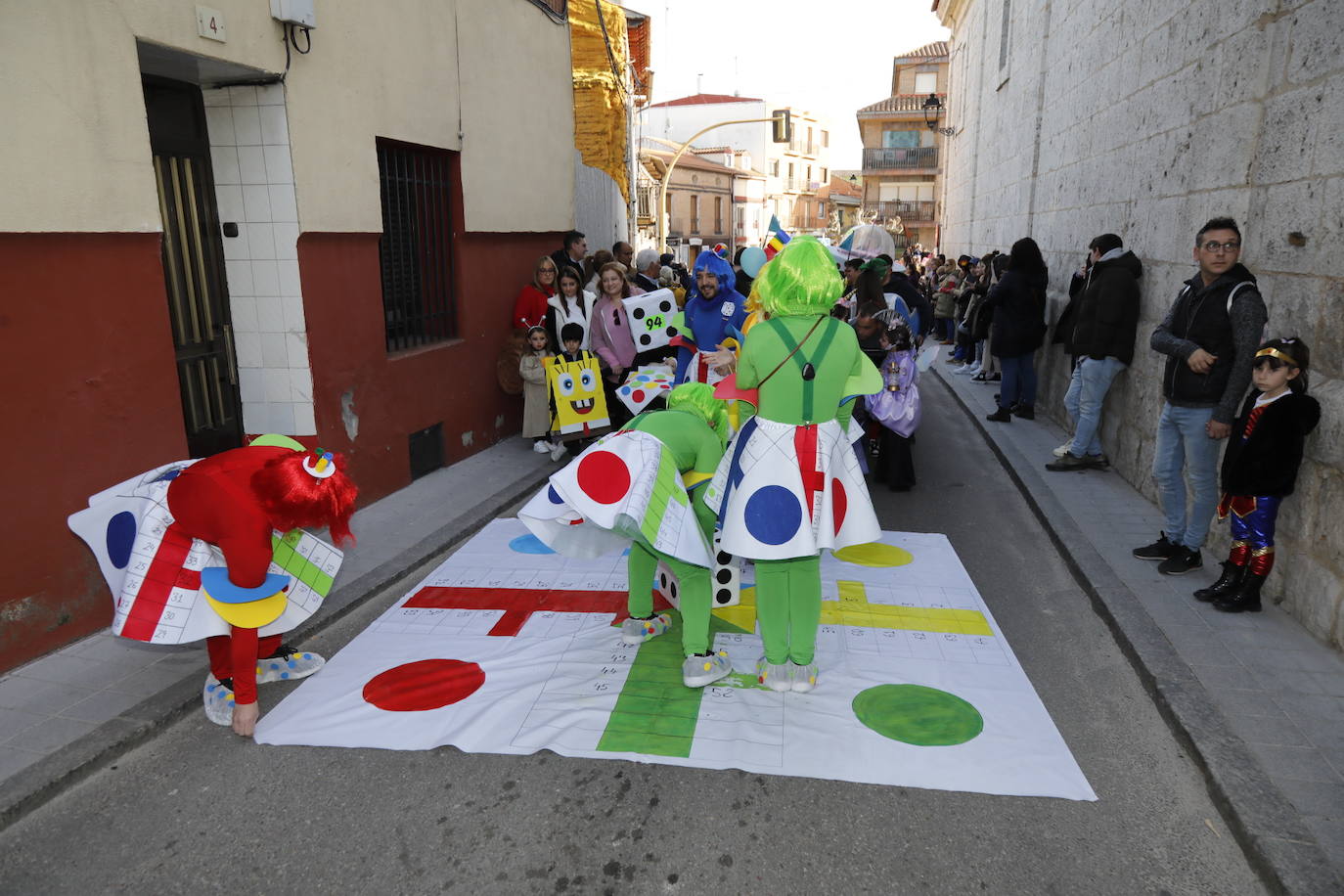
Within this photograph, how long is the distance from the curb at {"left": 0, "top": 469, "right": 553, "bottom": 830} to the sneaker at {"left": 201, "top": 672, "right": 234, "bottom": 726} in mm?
140

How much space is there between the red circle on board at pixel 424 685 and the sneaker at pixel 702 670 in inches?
37.8

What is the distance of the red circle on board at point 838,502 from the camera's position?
12.3 ft

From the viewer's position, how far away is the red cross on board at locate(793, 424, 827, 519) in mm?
3650

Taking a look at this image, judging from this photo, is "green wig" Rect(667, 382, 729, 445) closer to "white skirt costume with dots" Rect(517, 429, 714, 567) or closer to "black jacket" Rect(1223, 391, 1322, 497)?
"white skirt costume with dots" Rect(517, 429, 714, 567)

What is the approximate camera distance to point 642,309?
8047mm

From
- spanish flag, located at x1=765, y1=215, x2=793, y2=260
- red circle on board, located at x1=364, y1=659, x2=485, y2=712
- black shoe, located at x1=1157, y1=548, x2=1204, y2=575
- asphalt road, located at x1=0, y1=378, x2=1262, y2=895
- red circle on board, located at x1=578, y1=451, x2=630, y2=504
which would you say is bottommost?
asphalt road, located at x1=0, y1=378, x2=1262, y2=895

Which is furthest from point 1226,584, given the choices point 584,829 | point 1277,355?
point 584,829

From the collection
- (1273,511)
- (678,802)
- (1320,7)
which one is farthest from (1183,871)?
(1320,7)

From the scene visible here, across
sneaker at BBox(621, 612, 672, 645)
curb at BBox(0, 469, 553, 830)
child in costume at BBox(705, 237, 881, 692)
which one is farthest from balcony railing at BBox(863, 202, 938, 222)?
child in costume at BBox(705, 237, 881, 692)

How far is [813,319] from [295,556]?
2.45 meters

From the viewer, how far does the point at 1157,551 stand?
5316 mm

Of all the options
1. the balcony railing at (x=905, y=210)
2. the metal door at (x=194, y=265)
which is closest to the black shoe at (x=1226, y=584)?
the metal door at (x=194, y=265)

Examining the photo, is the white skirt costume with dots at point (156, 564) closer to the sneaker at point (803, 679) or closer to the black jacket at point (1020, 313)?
the sneaker at point (803, 679)

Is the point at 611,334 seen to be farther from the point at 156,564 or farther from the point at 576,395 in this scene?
the point at 156,564
